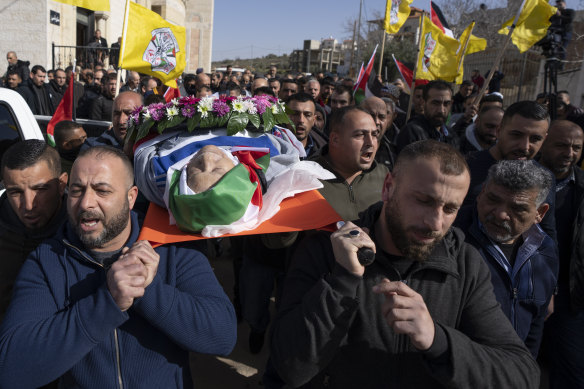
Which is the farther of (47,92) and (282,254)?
(47,92)

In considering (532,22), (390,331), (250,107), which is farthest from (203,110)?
(532,22)

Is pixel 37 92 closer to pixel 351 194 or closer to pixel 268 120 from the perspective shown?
pixel 268 120

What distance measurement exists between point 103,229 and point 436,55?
618cm

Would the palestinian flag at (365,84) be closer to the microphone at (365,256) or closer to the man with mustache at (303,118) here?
the man with mustache at (303,118)

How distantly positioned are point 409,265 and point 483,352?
1.41 feet

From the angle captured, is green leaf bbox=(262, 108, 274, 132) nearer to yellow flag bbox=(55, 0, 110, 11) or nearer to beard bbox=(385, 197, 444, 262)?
beard bbox=(385, 197, 444, 262)

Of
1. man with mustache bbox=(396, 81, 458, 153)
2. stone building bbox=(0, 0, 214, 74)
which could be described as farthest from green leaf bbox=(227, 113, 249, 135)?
stone building bbox=(0, 0, 214, 74)

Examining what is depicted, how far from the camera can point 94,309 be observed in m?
1.75

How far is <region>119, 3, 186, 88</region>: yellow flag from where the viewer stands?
503 centimetres

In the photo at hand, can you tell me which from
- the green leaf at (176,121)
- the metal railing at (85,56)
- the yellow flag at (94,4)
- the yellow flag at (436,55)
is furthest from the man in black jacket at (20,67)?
the green leaf at (176,121)

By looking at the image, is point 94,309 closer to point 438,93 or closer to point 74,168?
point 74,168

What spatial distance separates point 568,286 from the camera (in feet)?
9.60

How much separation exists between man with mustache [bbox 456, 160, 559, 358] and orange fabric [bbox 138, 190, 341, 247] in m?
0.87

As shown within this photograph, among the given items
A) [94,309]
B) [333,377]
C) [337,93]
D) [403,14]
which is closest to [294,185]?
[333,377]
